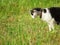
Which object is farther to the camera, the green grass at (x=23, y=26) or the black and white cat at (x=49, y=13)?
the black and white cat at (x=49, y=13)

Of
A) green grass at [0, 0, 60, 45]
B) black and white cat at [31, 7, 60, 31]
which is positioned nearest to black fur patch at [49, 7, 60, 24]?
black and white cat at [31, 7, 60, 31]

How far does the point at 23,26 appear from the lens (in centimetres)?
713

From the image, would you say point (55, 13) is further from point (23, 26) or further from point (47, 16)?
point (23, 26)

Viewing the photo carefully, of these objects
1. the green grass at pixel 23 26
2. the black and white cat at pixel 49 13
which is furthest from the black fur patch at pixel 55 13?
the green grass at pixel 23 26

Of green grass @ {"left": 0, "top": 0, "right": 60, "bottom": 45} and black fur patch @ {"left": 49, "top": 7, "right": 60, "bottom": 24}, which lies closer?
green grass @ {"left": 0, "top": 0, "right": 60, "bottom": 45}

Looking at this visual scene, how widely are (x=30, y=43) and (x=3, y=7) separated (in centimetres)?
275

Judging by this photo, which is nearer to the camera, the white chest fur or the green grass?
the green grass

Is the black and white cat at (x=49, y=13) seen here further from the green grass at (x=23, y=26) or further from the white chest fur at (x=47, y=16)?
the green grass at (x=23, y=26)

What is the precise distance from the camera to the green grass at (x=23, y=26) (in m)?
6.36

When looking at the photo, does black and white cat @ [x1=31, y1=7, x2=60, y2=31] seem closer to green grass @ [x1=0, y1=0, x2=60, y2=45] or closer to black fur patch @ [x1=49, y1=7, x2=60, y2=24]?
black fur patch @ [x1=49, y1=7, x2=60, y2=24]

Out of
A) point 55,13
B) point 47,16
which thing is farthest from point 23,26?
point 55,13

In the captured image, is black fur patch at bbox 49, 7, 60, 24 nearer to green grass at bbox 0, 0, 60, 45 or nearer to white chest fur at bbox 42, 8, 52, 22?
white chest fur at bbox 42, 8, 52, 22

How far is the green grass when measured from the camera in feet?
20.9

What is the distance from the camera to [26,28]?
7.04 m
